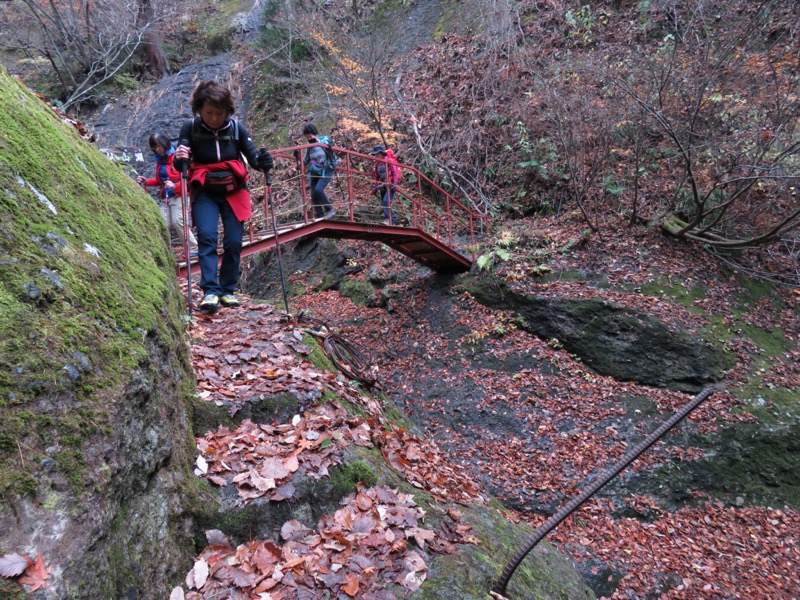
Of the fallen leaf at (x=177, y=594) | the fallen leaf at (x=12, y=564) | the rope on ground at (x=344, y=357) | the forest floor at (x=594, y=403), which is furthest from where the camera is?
the forest floor at (x=594, y=403)

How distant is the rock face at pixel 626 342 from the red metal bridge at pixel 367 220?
2.27m

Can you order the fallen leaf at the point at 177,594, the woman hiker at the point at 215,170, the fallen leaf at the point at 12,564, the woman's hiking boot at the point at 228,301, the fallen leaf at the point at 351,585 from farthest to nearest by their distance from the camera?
the woman's hiking boot at the point at 228,301, the woman hiker at the point at 215,170, the fallen leaf at the point at 351,585, the fallen leaf at the point at 177,594, the fallen leaf at the point at 12,564

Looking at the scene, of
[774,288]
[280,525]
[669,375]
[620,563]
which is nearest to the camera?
[280,525]

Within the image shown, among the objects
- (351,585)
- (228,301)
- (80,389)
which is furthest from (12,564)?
(228,301)

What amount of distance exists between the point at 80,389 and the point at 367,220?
8695mm

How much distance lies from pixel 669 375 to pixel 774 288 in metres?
3.50

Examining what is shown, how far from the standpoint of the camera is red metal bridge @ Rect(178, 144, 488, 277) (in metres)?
6.54

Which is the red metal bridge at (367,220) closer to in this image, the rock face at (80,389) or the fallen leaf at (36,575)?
the rock face at (80,389)

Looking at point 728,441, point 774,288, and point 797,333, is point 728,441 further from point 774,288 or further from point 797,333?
point 774,288

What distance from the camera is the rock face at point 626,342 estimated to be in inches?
289

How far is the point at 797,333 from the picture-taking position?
8.16 m

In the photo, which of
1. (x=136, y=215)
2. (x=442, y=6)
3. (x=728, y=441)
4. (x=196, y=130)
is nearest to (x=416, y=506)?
(x=136, y=215)

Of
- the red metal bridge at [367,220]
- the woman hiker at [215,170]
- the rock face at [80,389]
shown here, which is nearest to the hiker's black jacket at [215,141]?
the woman hiker at [215,170]

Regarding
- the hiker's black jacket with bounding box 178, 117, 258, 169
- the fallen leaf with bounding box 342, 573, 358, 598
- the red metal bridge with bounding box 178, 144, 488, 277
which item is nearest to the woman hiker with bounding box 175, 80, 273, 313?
the hiker's black jacket with bounding box 178, 117, 258, 169
